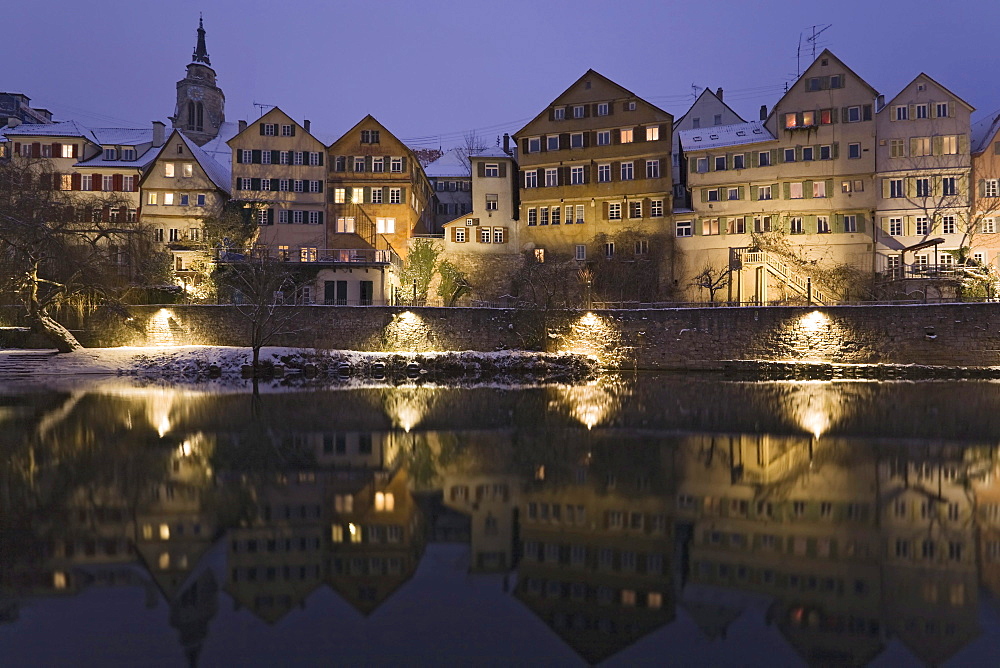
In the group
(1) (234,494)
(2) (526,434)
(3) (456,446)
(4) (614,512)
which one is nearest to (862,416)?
(2) (526,434)

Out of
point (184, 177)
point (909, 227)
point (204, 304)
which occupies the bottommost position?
point (204, 304)

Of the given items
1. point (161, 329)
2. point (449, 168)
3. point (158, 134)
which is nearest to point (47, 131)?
point (158, 134)

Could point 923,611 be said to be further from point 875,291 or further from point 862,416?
point 875,291

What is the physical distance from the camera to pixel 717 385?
33562mm

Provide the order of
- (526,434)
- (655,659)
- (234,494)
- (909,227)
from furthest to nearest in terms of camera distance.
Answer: (909,227)
(526,434)
(234,494)
(655,659)

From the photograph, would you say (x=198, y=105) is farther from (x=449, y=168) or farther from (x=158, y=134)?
(x=449, y=168)

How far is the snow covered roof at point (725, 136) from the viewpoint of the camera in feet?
176

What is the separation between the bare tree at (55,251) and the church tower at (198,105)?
183 feet

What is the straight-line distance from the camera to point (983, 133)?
5362cm

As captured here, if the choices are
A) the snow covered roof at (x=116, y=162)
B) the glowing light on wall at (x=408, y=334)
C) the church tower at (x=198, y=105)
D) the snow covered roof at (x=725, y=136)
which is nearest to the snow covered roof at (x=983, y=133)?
the snow covered roof at (x=725, y=136)

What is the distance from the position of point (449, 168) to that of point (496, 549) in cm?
6436

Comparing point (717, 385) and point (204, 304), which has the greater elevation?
point (204, 304)

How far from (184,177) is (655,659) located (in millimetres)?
59458

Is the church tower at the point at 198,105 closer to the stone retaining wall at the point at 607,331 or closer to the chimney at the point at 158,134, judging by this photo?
the chimney at the point at 158,134
